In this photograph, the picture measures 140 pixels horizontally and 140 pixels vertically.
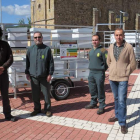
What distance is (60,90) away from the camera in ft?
21.5

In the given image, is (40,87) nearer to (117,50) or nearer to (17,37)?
(17,37)

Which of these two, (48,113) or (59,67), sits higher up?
(59,67)

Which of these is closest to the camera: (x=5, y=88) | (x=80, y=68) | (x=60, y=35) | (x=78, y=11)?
(x=5, y=88)

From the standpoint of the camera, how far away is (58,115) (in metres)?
5.17

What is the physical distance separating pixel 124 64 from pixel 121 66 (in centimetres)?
7

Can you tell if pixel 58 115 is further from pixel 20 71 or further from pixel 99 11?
pixel 99 11

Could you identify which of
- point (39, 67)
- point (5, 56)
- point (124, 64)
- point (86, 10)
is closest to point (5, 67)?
point (5, 56)

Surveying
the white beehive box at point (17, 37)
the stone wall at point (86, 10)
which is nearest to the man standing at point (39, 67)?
the white beehive box at point (17, 37)

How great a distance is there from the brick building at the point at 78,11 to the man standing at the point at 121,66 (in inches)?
934

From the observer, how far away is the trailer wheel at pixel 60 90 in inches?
253

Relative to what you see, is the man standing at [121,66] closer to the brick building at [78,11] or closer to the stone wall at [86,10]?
the brick building at [78,11]

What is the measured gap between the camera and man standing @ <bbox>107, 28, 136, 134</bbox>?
13.3ft

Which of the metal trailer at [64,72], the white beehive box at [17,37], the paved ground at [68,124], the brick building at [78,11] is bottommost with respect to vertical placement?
the paved ground at [68,124]

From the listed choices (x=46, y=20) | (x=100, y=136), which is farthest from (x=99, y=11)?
(x=100, y=136)
